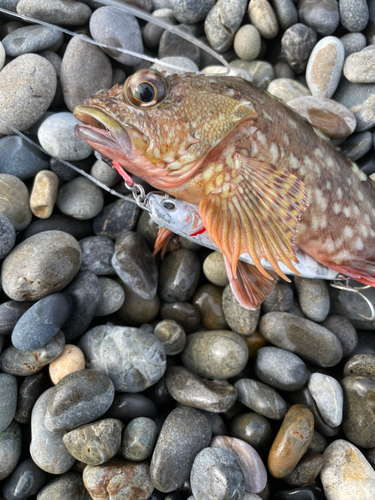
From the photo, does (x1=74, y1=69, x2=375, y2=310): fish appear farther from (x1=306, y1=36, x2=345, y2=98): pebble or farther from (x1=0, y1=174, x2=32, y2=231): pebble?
(x1=306, y1=36, x2=345, y2=98): pebble

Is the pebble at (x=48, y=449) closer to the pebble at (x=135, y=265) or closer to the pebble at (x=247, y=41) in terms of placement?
the pebble at (x=135, y=265)

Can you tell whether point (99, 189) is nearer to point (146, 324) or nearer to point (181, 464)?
point (146, 324)

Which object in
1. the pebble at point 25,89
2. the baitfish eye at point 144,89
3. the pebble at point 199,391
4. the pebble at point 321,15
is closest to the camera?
the baitfish eye at point 144,89

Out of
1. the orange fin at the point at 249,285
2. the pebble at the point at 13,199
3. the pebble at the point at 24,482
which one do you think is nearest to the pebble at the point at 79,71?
the pebble at the point at 13,199

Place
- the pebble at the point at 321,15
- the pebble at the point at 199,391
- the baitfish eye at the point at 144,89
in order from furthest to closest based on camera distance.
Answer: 1. the pebble at the point at 321,15
2. the pebble at the point at 199,391
3. the baitfish eye at the point at 144,89

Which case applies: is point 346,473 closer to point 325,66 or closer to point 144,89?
point 144,89

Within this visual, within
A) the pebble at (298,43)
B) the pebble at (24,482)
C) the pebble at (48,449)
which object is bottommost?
the pebble at (24,482)

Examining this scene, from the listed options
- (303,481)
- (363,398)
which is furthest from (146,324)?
(363,398)
